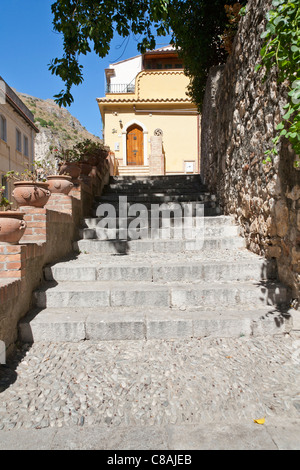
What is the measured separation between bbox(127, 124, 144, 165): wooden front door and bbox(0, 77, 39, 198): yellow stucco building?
4.87 metres

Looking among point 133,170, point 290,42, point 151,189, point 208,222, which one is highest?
point 133,170

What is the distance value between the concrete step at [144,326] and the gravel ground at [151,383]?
68mm

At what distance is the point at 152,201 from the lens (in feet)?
19.9

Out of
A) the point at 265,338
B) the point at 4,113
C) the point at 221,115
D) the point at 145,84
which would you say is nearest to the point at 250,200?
the point at 265,338

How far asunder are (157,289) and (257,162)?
1.85m

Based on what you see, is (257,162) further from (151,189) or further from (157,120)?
(157,120)

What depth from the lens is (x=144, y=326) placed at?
2.70 metres

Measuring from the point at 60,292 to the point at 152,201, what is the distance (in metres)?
3.38

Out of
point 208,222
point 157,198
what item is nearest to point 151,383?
point 208,222

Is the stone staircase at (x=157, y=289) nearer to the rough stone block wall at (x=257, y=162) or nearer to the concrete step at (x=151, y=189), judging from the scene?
the rough stone block wall at (x=257, y=162)

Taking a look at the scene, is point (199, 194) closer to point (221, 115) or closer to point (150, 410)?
point (221, 115)

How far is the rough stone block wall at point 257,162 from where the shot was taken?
2895mm

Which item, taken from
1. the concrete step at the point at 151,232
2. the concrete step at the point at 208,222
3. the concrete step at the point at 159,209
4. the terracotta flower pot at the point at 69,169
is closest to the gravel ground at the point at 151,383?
the concrete step at the point at 151,232

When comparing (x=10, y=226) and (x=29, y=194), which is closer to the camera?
(x=10, y=226)
